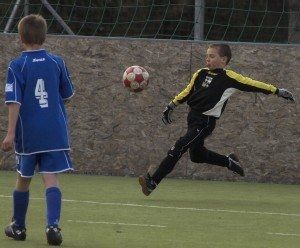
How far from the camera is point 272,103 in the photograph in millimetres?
15492

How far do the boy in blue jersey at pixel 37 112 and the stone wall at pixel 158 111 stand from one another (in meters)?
6.73

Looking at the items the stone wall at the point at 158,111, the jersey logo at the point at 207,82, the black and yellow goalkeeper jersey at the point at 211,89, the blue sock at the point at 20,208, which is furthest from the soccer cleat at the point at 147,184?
the blue sock at the point at 20,208

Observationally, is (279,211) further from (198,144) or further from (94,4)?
Result: (94,4)

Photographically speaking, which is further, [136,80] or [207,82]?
[136,80]

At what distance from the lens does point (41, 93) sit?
29.2 feet

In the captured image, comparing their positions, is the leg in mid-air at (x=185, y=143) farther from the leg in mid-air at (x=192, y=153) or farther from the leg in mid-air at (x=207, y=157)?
the leg in mid-air at (x=207, y=157)

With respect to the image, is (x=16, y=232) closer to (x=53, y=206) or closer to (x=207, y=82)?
(x=53, y=206)

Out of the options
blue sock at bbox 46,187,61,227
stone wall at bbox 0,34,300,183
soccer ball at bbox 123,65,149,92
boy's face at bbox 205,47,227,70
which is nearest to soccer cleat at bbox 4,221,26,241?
blue sock at bbox 46,187,61,227

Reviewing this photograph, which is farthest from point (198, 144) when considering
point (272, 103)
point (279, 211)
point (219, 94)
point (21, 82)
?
point (21, 82)

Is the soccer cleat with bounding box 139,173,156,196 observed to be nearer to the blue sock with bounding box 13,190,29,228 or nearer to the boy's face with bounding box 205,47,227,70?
the boy's face with bounding box 205,47,227,70

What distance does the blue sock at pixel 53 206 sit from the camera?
8734mm

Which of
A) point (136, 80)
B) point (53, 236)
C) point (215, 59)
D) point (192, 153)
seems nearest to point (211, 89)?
point (215, 59)

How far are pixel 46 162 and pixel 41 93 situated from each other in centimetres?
52

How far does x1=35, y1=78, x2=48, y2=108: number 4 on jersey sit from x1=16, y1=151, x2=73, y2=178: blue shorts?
386mm
